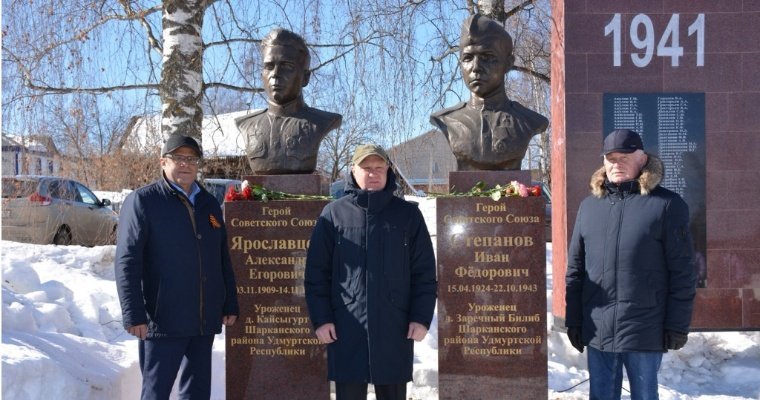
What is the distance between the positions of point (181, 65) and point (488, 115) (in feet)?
9.72

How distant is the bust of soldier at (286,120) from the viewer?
463 cm

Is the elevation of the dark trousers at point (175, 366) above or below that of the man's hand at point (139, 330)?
below

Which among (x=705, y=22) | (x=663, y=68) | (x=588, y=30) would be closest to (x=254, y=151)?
(x=588, y=30)

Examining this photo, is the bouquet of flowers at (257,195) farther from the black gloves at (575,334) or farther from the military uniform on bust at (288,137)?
the black gloves at (575,334)

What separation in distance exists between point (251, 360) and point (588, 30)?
3.92m

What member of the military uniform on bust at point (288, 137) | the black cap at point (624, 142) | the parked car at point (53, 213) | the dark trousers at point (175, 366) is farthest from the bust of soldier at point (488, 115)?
the parked car at point (53, 213)

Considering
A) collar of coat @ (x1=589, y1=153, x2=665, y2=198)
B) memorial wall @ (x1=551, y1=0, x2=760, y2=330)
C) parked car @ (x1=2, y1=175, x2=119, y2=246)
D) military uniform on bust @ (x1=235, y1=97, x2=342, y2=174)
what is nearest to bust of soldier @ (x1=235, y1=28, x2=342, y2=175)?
military uniform on bust @ (x1=235, y1=97, x2=342, y2=174)

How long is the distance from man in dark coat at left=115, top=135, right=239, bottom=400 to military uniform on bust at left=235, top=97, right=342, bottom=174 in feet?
3.41

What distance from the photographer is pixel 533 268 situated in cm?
425

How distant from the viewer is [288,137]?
184 inches

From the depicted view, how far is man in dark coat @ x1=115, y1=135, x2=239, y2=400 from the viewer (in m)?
3.36

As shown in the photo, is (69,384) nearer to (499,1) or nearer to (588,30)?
(588,30)

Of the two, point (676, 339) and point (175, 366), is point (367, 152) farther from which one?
point (676, 339)

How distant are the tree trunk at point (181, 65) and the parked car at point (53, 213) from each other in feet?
6.03
